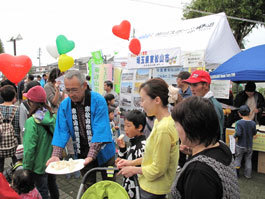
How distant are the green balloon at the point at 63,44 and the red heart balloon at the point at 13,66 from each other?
892mm

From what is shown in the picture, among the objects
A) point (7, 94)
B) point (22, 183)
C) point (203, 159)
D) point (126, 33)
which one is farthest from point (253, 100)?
point (7, 94)

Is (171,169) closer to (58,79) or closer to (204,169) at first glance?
(204,169)

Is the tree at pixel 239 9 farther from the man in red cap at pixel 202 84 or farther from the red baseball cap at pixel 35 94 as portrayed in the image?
the red baseball cap at pixel 35 94

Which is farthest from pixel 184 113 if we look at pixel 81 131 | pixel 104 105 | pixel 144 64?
pixel 144 64

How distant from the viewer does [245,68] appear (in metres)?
5.00

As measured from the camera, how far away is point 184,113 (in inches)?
40.9

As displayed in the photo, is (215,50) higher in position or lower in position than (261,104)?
higher

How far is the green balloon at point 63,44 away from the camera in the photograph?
488 cm

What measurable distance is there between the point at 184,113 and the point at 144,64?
4.75 m

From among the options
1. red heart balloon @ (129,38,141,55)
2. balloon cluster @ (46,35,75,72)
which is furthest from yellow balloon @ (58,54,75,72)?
red heart balloon @ (129,38,141,55)

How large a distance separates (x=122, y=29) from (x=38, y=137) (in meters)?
4.19

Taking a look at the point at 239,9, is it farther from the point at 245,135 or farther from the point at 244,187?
the point at 244,187

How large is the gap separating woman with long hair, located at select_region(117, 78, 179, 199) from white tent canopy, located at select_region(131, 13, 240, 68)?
14.0 ft

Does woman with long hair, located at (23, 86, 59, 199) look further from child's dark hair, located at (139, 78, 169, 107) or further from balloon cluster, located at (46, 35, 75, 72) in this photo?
balloon cluster, located at (46, 35, 75, 72)
